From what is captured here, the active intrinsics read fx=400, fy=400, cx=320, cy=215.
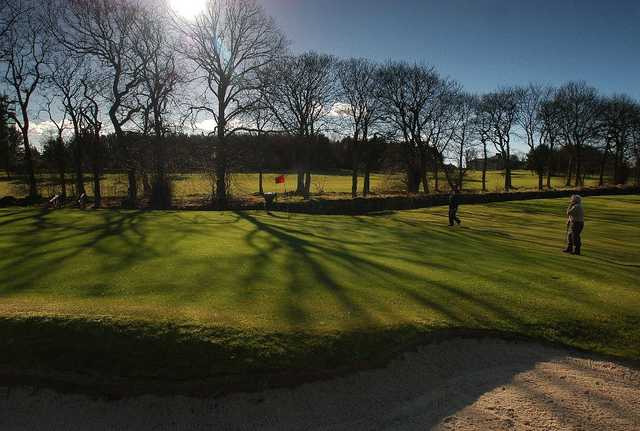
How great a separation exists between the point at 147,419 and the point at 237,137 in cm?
3183

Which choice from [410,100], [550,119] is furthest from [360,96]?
[550,119]

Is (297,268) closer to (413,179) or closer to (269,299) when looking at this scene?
(269,299)

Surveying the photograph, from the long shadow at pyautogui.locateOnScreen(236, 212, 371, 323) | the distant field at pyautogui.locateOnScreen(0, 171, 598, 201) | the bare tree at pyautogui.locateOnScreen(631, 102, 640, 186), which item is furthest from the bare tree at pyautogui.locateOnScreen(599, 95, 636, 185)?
the long shadow at pyautogui.locateOnScreen(236, 212, 371, 323)

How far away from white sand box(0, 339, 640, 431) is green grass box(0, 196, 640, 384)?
49 centimetres

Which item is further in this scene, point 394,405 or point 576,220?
point 576,220

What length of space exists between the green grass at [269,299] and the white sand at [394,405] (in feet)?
1.61

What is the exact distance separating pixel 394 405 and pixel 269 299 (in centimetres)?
330

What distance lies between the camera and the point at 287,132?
130 feet

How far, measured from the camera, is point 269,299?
8.07 m

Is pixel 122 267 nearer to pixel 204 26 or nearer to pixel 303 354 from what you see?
pixel 303 354

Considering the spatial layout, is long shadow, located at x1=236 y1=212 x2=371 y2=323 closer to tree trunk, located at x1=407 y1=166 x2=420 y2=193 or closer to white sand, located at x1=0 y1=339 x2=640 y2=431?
white sand, located at x1=0 y1=339 x2=640 y2=431

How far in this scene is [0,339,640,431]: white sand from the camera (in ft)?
17.4

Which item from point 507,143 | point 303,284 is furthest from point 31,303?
point 507,143

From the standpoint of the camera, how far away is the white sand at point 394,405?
5.32 metres
